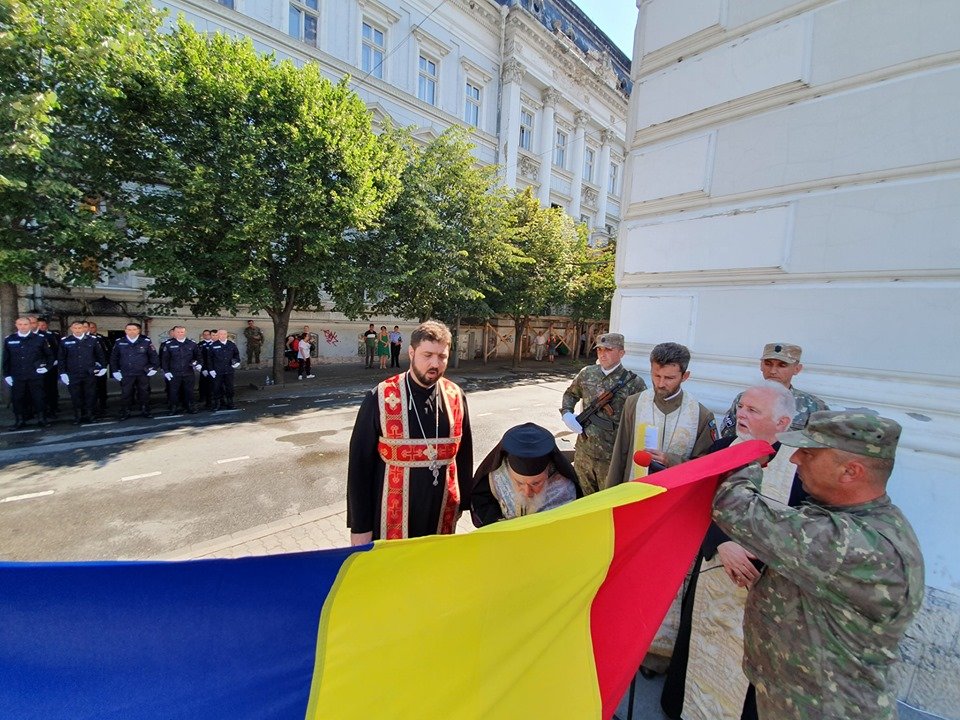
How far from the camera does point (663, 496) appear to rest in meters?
1.65

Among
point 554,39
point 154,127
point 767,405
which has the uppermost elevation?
point 554,39

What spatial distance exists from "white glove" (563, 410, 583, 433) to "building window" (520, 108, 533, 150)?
24567 millimetres

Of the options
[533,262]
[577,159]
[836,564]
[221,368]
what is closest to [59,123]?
[221,368]

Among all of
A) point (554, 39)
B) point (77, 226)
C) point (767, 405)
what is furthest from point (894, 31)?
point (554, 39)

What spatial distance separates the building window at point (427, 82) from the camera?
1933 cm

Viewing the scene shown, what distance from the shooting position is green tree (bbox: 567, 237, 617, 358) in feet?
64.2

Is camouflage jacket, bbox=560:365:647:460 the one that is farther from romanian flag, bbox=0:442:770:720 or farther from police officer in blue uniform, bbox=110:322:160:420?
police officer in blue uniform, bbox=110:322:160:420

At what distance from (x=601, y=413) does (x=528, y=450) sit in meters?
1.90

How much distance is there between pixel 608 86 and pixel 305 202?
26.2 metres

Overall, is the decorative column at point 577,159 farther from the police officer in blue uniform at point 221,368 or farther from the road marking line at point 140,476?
the road marking line at point 140,476

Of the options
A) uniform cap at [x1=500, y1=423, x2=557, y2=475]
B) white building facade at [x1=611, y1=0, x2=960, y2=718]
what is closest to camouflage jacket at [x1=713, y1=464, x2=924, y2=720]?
uniform cap at [x1=500, y1=423, x2=557, y2=475]

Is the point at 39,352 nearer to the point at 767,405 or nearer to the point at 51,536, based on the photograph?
the point at 51,536

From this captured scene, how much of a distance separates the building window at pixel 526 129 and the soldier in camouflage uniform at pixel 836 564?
2655 cm

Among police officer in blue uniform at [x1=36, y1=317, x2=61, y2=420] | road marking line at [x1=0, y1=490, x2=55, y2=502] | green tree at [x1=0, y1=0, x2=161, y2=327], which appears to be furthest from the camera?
police officer in blue uniform at [x1=36, y1=317, x2=61, y2=420]
